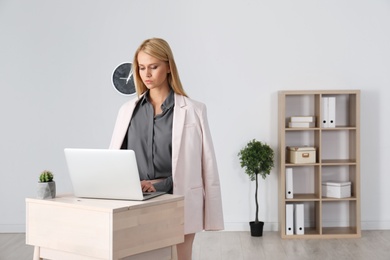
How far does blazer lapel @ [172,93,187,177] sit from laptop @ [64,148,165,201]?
353mm

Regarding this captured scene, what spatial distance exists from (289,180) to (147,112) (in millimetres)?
3556

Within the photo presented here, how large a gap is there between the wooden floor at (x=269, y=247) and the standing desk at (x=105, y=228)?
114 inches

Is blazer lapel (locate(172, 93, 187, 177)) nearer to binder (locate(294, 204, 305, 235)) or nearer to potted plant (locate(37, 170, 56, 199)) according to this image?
potted plant (locate(37, 170, 56, 199))

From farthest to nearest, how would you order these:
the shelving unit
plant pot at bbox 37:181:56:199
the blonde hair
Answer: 1. the shelving unit
2. the blonde hair
3. plant pot at bbox 37:181:56:199

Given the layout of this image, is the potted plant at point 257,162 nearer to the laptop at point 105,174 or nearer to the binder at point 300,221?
the binder at point 300,221

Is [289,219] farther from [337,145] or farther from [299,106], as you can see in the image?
[299,106]

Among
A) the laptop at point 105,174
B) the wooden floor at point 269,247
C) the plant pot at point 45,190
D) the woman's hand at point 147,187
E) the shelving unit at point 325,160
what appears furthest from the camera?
the shelving unit at point 325,160

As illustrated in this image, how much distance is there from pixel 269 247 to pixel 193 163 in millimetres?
3046

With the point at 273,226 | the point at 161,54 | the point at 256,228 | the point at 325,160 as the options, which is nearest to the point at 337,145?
the point at 325,160

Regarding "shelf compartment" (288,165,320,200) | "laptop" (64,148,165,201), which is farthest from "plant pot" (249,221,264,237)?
"laptop" (64,148,165,201)

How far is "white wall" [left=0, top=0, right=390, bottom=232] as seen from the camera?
668cm

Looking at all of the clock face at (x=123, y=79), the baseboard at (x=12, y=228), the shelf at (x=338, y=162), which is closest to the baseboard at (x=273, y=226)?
the shelf at (x=338, y=162)

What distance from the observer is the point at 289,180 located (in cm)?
644

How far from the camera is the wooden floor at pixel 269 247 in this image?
18.1 ft
